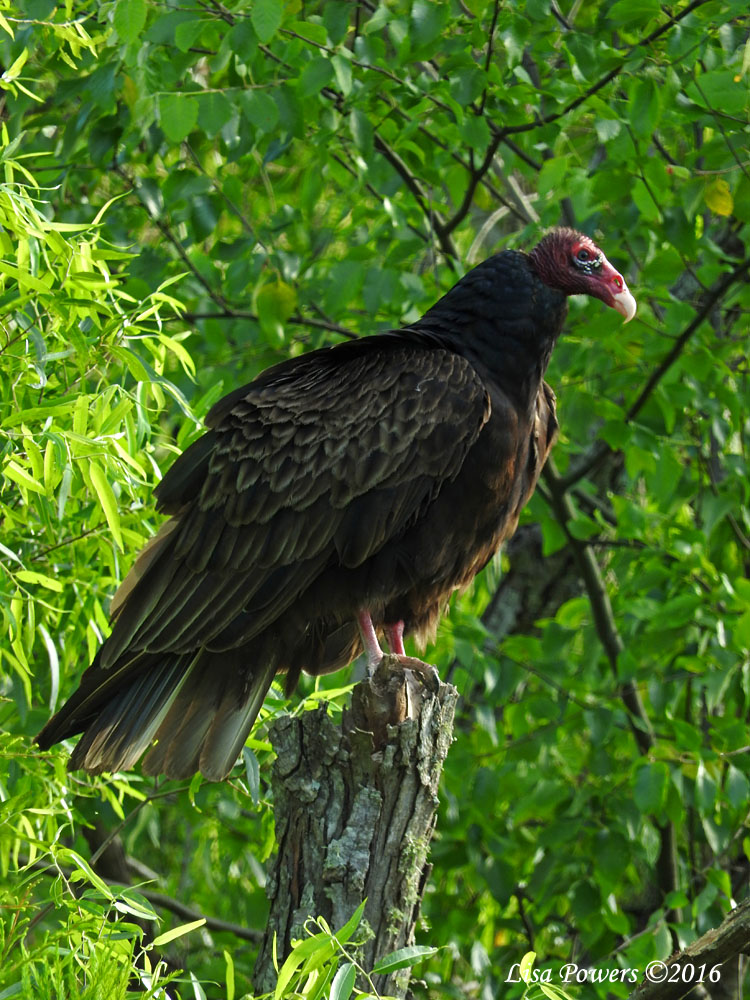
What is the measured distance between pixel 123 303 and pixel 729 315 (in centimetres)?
258

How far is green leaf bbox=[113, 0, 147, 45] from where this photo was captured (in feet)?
11.1

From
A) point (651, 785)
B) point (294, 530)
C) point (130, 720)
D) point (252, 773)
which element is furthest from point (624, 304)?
point (130, 720)

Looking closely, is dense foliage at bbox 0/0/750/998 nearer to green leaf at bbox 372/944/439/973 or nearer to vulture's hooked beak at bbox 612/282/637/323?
vulture's hooked beak at bbox 612/282/637/323

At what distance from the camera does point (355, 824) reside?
2590 mm

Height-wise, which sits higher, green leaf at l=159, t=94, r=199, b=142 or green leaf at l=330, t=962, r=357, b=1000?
green leaf at l=159, t=94, r=199, b=142

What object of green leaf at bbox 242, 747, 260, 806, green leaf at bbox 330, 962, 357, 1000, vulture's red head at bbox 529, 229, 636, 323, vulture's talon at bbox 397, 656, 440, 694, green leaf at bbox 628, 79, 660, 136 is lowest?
green leaf at bbox 242, 747, 260, 806

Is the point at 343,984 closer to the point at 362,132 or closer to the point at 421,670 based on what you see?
the point at 421,670

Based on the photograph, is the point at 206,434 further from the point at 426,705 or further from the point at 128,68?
the point at 128,68

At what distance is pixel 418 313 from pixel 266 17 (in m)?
1.53

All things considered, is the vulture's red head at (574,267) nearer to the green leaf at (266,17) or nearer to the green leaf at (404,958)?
the green leaf at (266,17)

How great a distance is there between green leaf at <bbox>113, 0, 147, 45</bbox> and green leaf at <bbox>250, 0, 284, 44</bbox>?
12.1 inches

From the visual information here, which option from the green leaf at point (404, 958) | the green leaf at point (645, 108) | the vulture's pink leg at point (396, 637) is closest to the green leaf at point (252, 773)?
the vulture's pink leg at point (396, 637)

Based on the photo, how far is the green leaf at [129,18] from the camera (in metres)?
3.39

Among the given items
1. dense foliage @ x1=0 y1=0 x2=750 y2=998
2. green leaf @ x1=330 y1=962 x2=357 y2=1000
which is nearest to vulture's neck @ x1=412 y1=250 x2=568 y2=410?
dense foliage @ x1=0 y1=0 x2=750 y2=998
